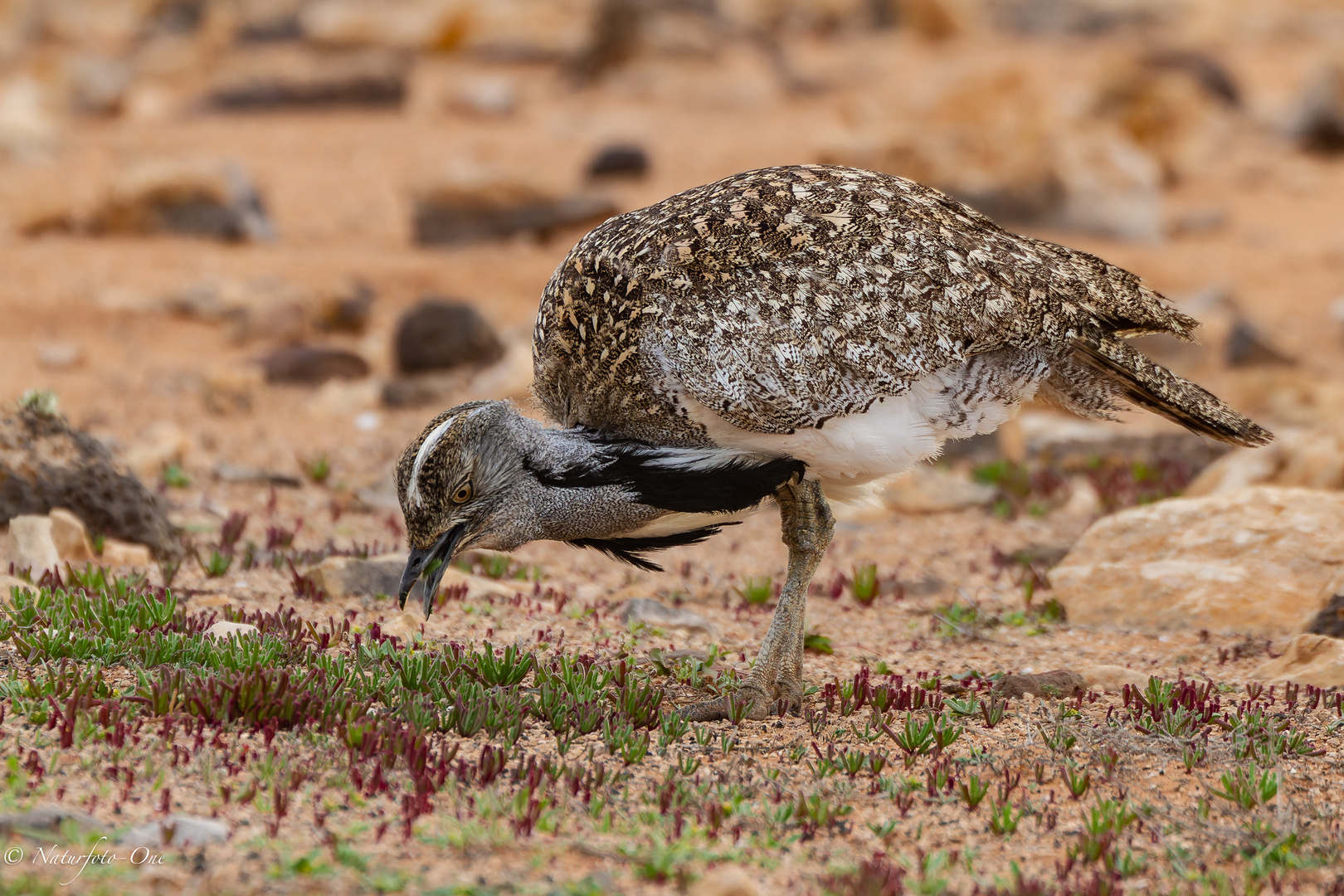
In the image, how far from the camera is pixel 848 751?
15.1ft

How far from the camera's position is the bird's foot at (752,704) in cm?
489

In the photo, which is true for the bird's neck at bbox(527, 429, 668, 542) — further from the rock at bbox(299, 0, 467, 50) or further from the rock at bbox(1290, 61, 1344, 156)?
the rock at bbox(299, 0, 467, 50)

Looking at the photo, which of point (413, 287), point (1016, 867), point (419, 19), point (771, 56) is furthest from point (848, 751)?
point (419, 19)

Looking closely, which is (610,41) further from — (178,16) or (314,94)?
(178,16)

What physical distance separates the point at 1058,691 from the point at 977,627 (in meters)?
1.25

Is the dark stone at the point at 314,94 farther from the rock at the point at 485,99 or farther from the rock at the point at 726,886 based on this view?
the rock at the point at 726,886

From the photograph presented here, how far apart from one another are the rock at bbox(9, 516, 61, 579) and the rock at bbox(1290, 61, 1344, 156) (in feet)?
66.1

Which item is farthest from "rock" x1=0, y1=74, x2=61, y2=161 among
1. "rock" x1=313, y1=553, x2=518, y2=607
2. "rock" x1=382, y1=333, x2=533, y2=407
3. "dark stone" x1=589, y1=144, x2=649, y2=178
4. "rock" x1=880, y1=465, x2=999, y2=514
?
"rock" x1=313, y1=553, x2=518, y2=607

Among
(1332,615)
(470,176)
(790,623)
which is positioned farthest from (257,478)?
(470,176)

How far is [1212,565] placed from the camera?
655cm

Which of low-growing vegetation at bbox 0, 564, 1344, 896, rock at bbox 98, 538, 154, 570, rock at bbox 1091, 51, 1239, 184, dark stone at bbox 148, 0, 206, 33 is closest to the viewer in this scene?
low-growing vegetation at bbox 0, 564, 1344, 896

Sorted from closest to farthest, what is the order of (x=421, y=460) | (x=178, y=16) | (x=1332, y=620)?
(x=421, y=460), (x=1332, y=620), (x=178, y=16)

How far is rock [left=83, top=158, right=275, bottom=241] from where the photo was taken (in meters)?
14.3

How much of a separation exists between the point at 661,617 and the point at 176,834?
2944 mm
